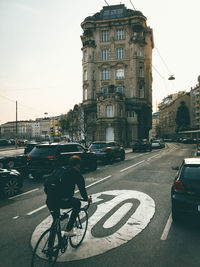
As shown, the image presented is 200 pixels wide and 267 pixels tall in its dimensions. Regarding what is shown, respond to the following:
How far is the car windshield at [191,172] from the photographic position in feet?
17.1

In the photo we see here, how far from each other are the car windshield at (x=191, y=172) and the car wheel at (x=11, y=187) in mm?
6129

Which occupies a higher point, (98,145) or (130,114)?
(130,114)

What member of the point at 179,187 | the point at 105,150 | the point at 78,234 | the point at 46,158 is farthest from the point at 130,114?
the point at 78,234

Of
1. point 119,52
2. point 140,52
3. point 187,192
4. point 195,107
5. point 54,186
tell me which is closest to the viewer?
point 54,186

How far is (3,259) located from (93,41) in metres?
52.9

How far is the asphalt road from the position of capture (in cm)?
384

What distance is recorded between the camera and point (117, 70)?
5166 cm

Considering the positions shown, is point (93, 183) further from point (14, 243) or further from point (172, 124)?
point (172, 124)

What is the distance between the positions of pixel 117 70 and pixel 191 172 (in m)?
48.9

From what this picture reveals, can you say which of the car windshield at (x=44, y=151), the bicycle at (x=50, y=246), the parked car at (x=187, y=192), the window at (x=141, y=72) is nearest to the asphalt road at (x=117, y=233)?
the bicycle at (x=50, y=246)

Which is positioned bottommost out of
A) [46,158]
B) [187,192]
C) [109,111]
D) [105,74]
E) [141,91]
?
[187,192]

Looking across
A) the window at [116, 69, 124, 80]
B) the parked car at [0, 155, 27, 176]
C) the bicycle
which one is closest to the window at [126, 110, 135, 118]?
the window at [116, 69, 124, 80]

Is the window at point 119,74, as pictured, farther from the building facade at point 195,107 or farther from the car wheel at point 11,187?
the building facade at point 195,107

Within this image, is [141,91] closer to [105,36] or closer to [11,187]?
[105,36]
